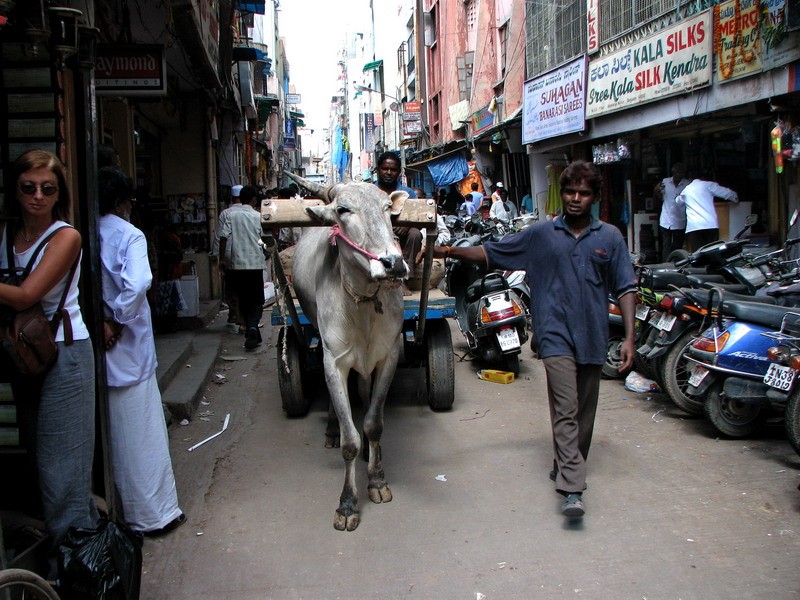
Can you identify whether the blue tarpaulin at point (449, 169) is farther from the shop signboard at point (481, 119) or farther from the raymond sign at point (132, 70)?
the raymond sign at point (132, 70)

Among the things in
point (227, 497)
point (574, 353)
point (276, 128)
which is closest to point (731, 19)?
point (574, 353)

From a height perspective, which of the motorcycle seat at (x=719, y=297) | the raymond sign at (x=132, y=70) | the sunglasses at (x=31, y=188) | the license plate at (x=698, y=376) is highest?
the raymond sign at (x=132, y=70)

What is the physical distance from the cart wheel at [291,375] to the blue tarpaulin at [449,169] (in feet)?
54.3

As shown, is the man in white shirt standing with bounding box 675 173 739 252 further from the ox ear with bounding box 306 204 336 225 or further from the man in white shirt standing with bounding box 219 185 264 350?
the ox ear with bounding box 306 204 336 225

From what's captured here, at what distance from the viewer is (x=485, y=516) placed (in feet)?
13.4

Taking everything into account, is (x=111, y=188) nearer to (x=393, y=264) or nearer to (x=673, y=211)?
(x=393, y=264)

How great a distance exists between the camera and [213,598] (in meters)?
3.28

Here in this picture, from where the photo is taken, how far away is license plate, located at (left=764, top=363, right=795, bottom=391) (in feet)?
14.9

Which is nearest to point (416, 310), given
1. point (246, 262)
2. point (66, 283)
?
point (66, 283)

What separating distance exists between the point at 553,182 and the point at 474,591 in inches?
550

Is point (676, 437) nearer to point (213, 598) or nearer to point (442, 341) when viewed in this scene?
point (442, 341)

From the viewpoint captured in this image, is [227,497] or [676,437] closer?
[227,497]

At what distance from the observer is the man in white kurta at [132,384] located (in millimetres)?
3621

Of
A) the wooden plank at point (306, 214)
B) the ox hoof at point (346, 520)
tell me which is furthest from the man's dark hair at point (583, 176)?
the ox hoof at point (346, 520)
